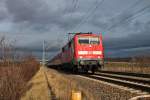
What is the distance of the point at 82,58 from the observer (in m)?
27.9

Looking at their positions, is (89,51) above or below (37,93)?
Answer: above

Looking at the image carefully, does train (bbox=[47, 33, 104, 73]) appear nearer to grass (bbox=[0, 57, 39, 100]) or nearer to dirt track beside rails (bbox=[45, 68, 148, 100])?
dirt track beside rails (bbox=[45, 68, 148, 100])

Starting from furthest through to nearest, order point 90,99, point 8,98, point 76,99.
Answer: point 8,98, point 90,99, point 76,99

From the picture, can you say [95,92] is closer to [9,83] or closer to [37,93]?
[37,93]

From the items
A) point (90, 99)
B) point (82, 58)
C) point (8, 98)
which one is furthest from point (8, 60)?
point (82, 58)

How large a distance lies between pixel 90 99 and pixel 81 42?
17.8 meters

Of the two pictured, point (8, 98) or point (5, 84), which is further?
point (5, 84)

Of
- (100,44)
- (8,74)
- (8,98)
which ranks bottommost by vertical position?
(8,98)

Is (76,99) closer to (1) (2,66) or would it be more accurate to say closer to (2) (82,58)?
(1) (2,66)

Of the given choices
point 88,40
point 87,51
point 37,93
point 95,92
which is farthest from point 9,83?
point 88,40

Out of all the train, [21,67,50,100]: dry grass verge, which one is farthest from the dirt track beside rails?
the train

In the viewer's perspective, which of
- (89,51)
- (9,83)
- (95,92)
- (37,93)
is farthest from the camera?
(89,51)

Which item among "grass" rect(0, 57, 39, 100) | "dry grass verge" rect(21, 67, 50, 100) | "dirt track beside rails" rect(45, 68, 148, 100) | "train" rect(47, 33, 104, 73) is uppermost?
"train" rect(47, 33, 104, 73)

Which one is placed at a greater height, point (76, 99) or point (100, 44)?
Answer: point (100, 44)
